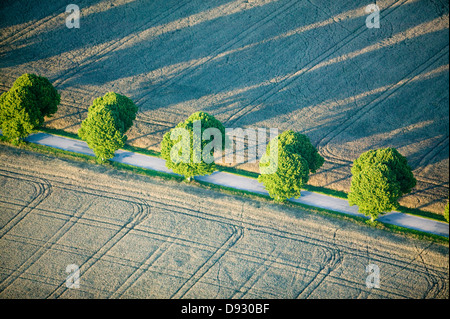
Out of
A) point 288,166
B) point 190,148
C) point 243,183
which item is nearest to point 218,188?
point 243,183

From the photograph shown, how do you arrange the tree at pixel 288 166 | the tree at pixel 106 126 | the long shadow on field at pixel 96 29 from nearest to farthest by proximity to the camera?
1. the tree at pixel 288 166
2. the tree at pixel 106 126
3. the long shadow on field at pixel 96 29

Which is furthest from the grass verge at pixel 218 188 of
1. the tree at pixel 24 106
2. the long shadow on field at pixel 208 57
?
the long shadow on field at pixel 208 57

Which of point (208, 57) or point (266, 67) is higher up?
point (208, 57)

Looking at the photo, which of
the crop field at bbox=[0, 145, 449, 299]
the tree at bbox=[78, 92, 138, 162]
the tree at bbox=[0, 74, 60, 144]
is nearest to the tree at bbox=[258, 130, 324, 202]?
the crop field at bbox=[0, 145, 449, 299]

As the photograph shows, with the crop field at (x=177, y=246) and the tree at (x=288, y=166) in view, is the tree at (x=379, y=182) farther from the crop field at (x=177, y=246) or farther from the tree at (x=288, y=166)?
the tree at (x=288, y=166)

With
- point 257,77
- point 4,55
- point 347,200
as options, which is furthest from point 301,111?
point 4,55

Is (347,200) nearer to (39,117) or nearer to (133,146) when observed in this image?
(133,146)

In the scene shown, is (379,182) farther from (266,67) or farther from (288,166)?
(266,67)
